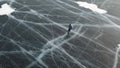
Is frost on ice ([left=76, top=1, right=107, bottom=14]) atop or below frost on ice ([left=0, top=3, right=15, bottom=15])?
atop

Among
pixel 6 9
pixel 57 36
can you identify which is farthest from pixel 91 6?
pixel 6 9

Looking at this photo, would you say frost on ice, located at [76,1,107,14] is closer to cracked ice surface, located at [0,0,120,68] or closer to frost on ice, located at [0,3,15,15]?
cracked ice surface, located at [0,0,120,68]

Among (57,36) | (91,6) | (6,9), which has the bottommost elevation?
(57,36)

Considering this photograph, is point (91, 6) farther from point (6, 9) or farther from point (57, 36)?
point (6, 9)

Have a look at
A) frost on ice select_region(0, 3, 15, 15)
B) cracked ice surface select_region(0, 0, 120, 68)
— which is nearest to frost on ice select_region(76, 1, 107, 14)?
cracked ice surface select_region(0, 0, 120, 68)

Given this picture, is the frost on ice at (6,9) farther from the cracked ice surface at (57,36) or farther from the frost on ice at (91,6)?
the frost on ice at (91,6)

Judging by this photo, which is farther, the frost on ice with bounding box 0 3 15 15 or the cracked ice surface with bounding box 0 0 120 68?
the frost on ice with bounding box 0 3 15 15

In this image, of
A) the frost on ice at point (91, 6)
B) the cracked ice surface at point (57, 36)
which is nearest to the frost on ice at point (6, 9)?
the cracked ice surface at point (57, 36)
